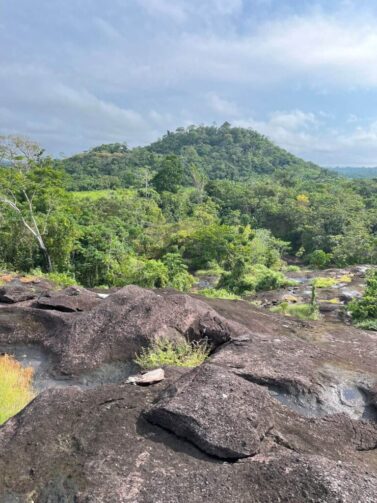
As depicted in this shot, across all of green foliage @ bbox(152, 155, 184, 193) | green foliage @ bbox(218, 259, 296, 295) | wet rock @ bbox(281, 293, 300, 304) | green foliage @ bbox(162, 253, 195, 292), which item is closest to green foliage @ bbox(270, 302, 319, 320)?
wet rock @ bbox(281, 293, 300, 304)

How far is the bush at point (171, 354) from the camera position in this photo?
877 centimetres

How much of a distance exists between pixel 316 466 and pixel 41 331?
7.93 metres

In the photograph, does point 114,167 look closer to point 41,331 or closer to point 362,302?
point 362,302

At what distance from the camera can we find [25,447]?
201 inches

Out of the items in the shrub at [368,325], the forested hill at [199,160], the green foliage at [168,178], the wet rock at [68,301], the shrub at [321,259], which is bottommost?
the shrub at [321,259]

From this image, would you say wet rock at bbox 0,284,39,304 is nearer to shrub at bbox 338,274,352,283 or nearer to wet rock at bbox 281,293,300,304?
wet rock at bbox 281,293,300,304

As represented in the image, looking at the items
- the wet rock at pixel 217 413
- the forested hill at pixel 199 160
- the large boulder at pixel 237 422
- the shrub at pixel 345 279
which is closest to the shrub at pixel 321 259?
the shrub at pixel 345 279

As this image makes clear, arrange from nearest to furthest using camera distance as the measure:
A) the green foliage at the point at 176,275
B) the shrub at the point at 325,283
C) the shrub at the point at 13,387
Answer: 1. the shrub at the point at 13,387
2. the green foliage at the point at 176,275
3. the shrub at the point at 325,283

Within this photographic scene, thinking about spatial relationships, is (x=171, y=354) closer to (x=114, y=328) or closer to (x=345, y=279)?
(x=114, y=328)

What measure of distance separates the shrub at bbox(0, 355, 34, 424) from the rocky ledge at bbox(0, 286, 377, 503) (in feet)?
2.23

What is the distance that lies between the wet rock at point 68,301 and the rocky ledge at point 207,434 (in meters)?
3.31

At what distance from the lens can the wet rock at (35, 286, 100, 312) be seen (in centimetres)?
1241

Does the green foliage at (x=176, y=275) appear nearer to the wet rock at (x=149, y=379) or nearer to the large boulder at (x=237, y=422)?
the wet rock at (x=149, y=379)

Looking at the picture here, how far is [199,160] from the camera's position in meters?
118
